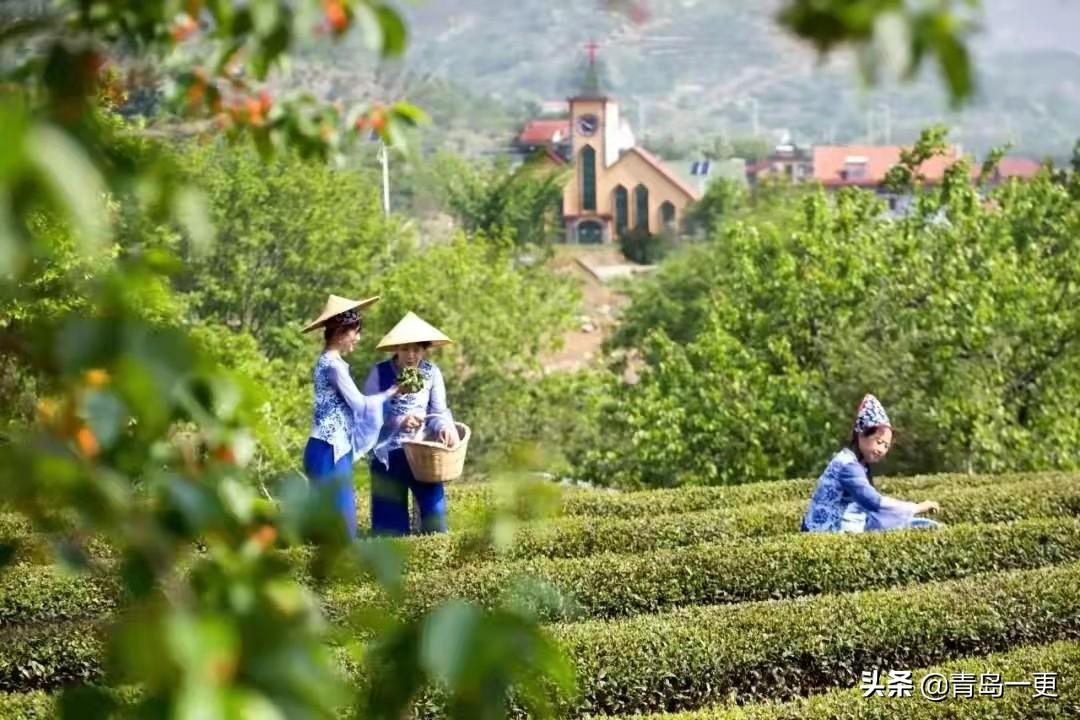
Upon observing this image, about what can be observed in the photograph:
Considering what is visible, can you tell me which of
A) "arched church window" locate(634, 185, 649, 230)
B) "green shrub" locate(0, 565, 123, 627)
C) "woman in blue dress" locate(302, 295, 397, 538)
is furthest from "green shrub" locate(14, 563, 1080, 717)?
"arched church window" locate(634, 185, 649, 230)

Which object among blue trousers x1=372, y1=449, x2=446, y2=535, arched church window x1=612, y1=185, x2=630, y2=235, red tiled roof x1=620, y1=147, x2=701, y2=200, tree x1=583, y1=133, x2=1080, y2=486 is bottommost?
arched church window x1=612, y1=185, x2=630, y2=235

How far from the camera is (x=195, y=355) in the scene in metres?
1.50

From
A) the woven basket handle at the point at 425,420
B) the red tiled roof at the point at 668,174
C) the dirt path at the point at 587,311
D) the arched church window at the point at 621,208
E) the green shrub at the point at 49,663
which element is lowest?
the arched church window at the point at 621,208

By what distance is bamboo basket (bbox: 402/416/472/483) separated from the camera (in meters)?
9.23

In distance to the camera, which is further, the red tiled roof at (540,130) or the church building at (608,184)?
the red tiled roof at (540,130)

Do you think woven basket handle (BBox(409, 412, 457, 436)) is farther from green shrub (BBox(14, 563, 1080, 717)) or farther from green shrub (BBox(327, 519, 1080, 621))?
green shrub (BBox(14, 563, 1080, 717))

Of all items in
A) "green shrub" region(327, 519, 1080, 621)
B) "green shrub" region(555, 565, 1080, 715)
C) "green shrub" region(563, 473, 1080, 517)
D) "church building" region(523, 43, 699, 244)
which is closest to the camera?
"green shrub" region(555, 565, 1080, 715)

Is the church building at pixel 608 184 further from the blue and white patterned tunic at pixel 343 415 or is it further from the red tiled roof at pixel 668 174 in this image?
the blue and white patterned tunic at pixel 343 415

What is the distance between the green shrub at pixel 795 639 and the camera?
6754 mm

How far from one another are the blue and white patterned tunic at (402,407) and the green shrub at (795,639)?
2.64 meters

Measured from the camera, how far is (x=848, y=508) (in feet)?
29.8

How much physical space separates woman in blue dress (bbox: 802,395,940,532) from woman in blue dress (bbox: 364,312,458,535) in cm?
223

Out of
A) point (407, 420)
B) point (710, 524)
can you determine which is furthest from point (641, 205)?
point (407, 420)

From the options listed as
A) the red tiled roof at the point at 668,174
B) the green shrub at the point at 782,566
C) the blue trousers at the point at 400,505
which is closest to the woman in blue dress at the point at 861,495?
the green shrub at the point at 782,566
